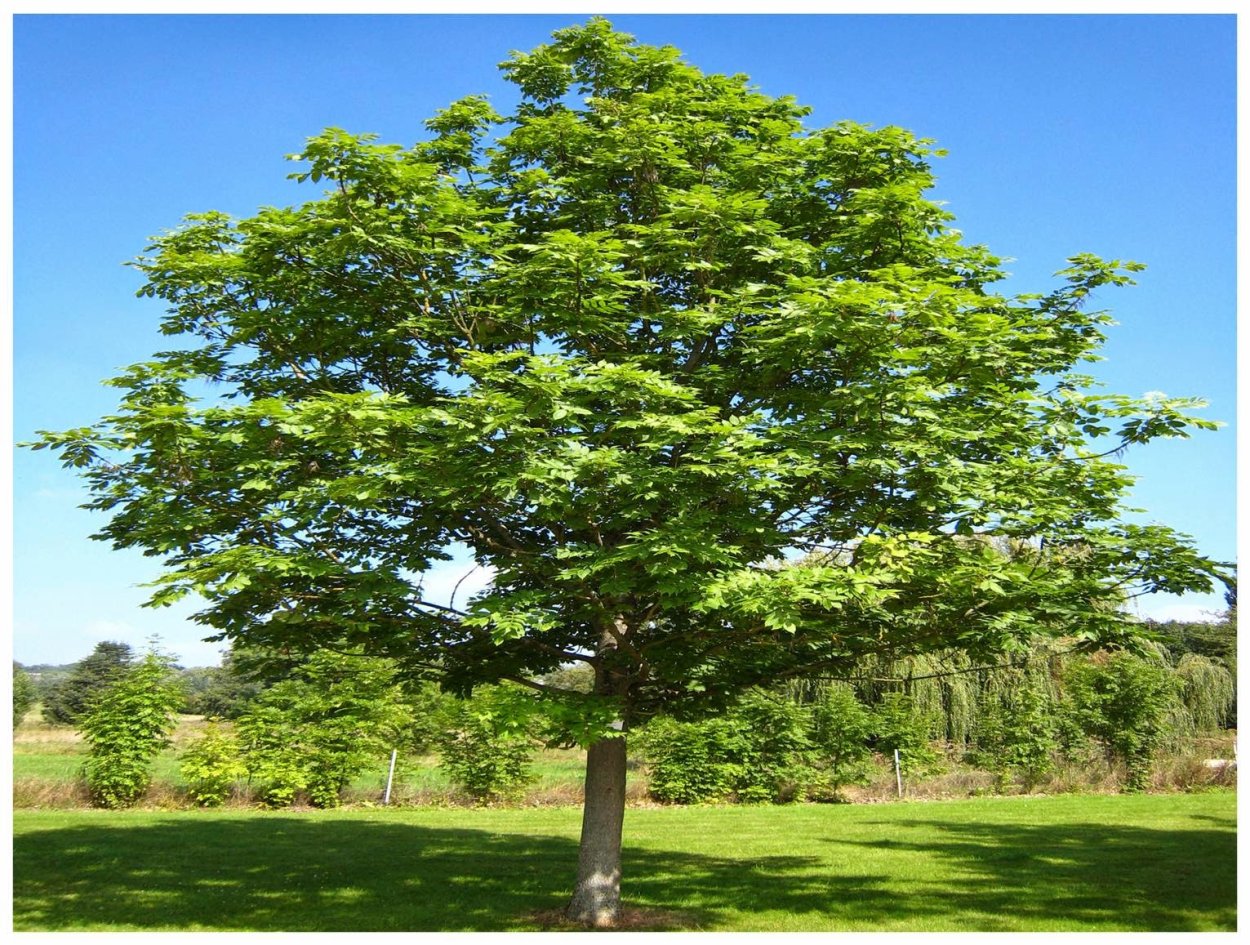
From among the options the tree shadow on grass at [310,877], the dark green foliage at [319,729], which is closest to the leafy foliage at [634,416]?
the tree shadow on grass at [310,877]

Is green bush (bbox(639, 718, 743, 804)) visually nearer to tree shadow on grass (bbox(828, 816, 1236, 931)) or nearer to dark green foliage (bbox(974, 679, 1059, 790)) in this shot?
tree shadow on grass (bbox(828, 816, 1236, 931))

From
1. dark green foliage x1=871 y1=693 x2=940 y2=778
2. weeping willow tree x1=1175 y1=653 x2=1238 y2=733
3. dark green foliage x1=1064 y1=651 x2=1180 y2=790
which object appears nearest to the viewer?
dark green foliage x1=871 y1=693 x2=940 y2=778

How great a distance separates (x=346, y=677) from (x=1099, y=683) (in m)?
16.4

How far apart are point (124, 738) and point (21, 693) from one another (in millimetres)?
29166

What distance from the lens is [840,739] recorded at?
20.8 meters

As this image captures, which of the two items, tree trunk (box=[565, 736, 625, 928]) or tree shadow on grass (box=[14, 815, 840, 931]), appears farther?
tree shadow on grass (box=[14, 815, 840, 931])

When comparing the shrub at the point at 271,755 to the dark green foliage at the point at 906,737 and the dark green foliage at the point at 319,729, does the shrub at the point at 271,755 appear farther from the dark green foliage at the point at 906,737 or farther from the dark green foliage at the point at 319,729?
the dark green foliage at the point at 906,737

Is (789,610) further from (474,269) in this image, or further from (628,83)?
(628,83)

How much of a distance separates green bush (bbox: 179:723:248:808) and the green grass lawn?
0.76 m

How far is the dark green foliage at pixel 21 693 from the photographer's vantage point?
127 feet

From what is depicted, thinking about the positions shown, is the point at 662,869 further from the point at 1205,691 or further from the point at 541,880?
the point at 1205,691

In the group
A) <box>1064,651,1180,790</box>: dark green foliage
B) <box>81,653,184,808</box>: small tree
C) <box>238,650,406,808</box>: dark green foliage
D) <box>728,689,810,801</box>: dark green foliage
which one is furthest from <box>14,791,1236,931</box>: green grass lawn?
<box>1064,651,1180,790</box>: dark green foliage

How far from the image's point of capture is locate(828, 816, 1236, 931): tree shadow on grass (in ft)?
29.2

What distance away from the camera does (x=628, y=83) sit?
9.45 m
